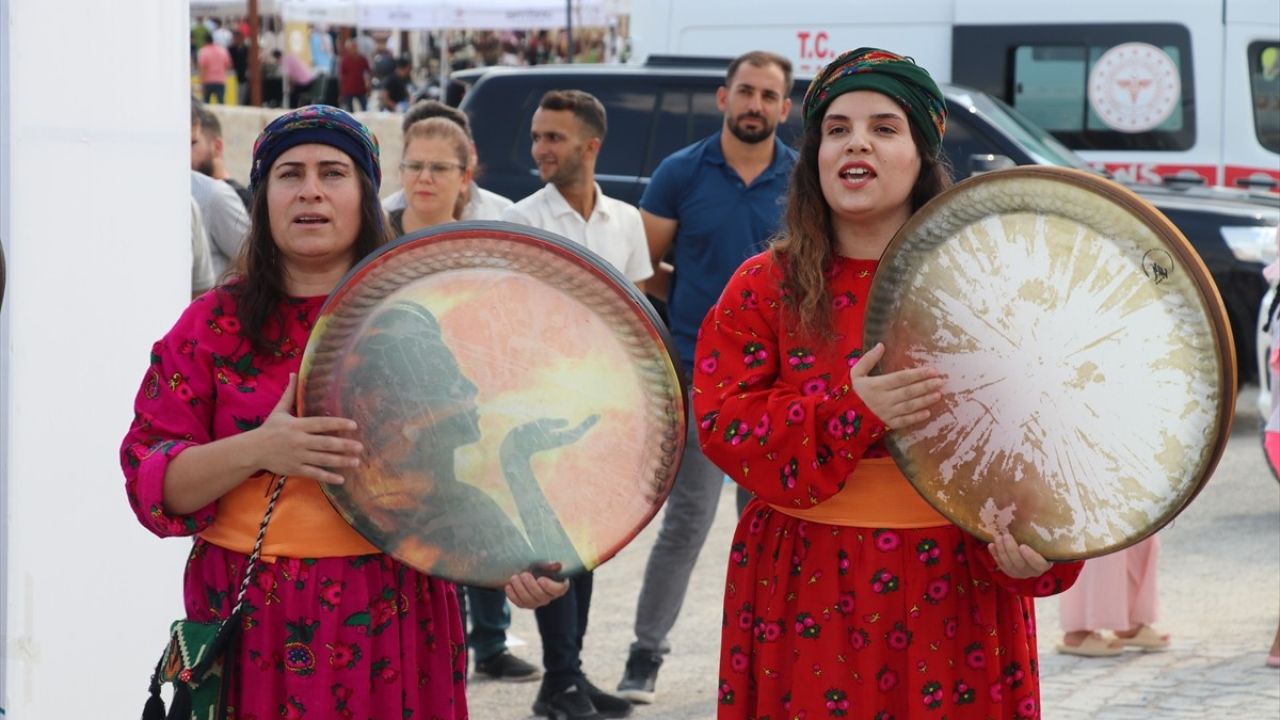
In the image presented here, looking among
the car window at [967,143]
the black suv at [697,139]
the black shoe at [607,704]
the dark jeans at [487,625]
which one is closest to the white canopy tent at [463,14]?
the black suv at [697,139]

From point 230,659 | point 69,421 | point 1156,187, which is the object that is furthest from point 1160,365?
point 1156,187

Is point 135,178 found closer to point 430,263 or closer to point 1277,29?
point 430,263

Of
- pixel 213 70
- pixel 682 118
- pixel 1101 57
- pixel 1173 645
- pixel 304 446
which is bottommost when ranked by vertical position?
pixel 1173 645

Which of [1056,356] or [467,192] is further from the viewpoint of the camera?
[467,192]

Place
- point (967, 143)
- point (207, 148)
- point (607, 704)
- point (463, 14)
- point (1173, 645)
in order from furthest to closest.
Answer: point (463, 14) → point (967, 143) → point (207, 148) → point (1173, 645) → point (607, 704)

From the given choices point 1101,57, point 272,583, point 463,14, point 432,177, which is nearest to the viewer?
point 272,583

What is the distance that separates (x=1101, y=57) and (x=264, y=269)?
10789 millimetres

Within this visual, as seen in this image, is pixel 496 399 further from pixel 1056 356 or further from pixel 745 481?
pixel 1056 356

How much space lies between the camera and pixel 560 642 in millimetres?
5684

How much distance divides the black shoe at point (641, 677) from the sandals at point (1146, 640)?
5.60ft

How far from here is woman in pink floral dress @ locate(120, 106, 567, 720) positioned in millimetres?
3078

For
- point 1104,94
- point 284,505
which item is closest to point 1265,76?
point 1104,94

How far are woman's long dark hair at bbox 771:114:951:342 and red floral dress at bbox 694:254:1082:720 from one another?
1.1 inches

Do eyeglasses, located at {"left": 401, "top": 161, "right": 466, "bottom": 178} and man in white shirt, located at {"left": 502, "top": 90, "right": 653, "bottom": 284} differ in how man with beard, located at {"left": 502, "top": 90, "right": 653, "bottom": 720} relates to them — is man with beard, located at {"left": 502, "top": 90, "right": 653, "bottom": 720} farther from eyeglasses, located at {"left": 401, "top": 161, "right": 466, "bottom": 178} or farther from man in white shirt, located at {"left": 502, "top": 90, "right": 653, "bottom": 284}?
eyeglasses, located at {"left": 401, "top": 161, "right": 466, "bottom": 178}
